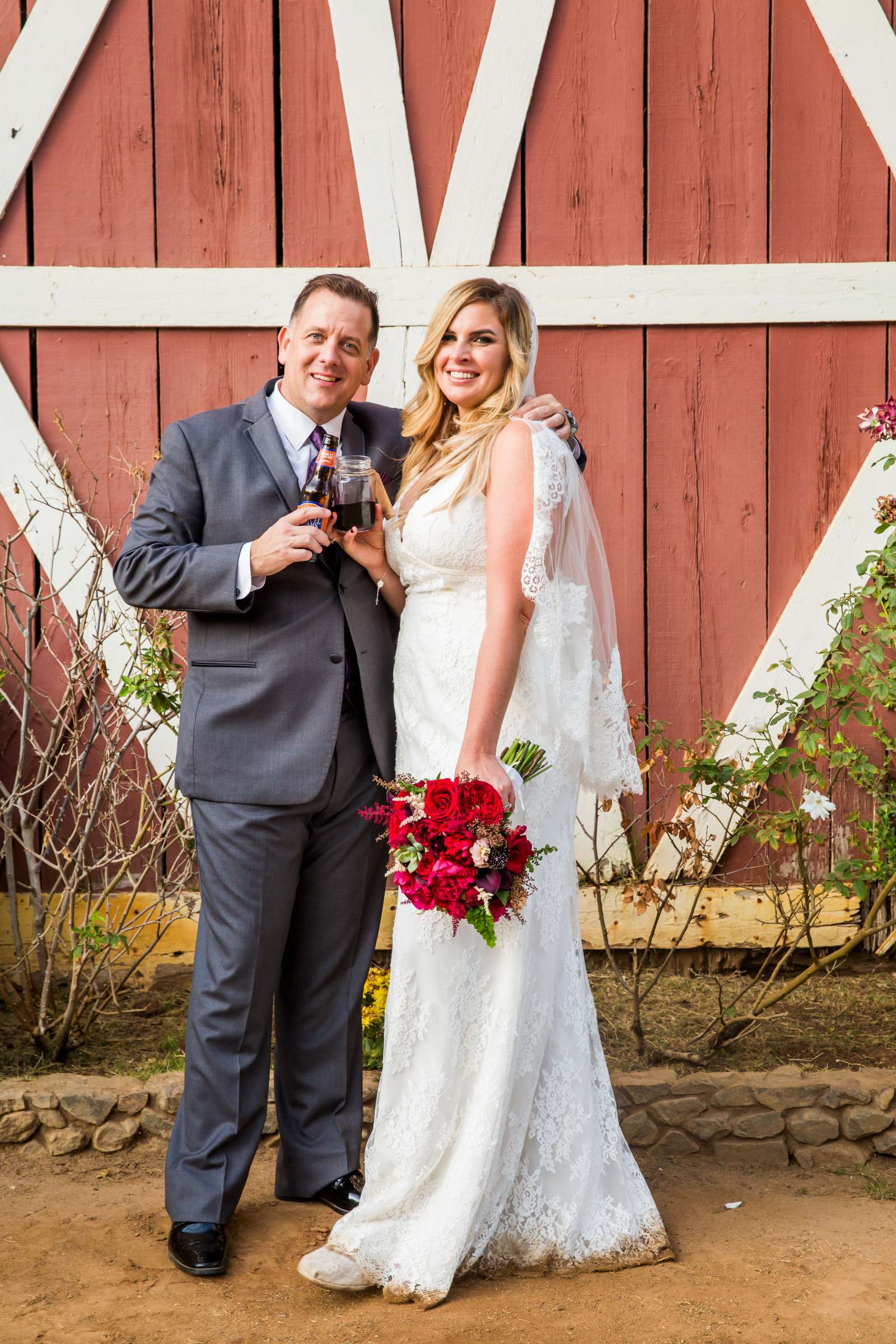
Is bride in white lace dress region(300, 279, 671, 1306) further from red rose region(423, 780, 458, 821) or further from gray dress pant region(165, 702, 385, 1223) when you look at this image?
gray dress pant region(165, 702, 385, 1223)

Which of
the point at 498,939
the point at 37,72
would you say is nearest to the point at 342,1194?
the point at 498,939

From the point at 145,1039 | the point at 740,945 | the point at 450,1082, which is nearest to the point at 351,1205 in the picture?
the point at 450,1082

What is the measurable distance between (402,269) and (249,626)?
1769 millimetres

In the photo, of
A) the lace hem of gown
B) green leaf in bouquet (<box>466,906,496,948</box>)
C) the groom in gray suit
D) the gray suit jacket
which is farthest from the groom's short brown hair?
the lace hem of gown

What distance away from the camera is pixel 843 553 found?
4047 millimetres

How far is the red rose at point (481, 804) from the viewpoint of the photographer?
235 cm

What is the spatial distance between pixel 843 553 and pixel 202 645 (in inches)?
93.7

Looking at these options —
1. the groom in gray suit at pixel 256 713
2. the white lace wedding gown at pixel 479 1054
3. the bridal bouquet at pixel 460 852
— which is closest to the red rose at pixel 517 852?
the bridal bouquet at pixel 460 852

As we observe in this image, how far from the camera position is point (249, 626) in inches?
108

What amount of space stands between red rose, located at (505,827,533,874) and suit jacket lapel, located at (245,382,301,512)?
99 centimetres

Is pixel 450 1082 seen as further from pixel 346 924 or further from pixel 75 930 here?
pixel 75 930

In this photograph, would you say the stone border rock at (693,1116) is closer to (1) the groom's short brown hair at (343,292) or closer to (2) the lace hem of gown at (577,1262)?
(2) the lace hem of gown at (577,1262)

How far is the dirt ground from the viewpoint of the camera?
2.46 metres

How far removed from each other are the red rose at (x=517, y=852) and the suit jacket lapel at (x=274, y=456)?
3.24 feet
